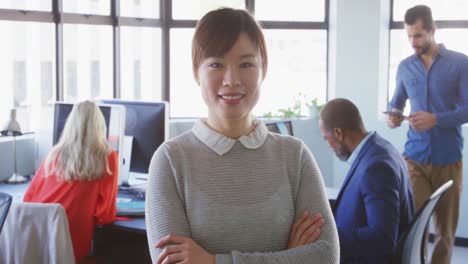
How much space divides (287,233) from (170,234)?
0.25 m

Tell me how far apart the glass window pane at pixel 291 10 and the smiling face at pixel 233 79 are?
440 centimetres

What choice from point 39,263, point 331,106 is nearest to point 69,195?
point 39,263

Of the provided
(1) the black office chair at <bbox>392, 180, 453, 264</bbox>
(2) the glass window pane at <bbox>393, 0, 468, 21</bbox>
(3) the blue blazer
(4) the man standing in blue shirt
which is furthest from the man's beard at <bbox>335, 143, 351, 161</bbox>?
(2) the glass window pane at <bbox>393, 0, 468, 21</bbox>

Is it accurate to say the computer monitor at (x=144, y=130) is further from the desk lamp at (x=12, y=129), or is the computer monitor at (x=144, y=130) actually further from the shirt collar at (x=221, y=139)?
the shirt collar at (x=221, y=139)

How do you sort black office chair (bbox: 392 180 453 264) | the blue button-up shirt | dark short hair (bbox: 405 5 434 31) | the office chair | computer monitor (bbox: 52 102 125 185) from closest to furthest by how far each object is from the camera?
black office chair (bbox: 392 180 453 264)
the office chair
computer monitor (bbox: 52 102 125 185)
dark short hair (bbox: 405 5 434 31)
the blue button-up shirt

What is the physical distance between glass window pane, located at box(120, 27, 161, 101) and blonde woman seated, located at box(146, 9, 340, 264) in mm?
3923

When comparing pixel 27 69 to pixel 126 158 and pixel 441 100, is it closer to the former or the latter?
pixel 126 158

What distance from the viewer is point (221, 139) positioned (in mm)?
1460

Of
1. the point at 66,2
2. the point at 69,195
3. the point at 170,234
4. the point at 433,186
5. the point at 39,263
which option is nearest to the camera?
the point at 170,234

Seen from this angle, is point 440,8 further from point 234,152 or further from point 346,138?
point 234,152

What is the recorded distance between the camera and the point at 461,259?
4.82 metres

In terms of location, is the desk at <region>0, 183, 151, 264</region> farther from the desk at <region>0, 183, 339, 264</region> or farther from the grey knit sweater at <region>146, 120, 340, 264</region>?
the grey knit sweater at <region>146, 120, 340, 264</region>

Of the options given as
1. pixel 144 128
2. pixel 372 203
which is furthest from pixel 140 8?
pixel 372 203

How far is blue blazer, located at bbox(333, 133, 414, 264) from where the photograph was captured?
2350 millimetres
